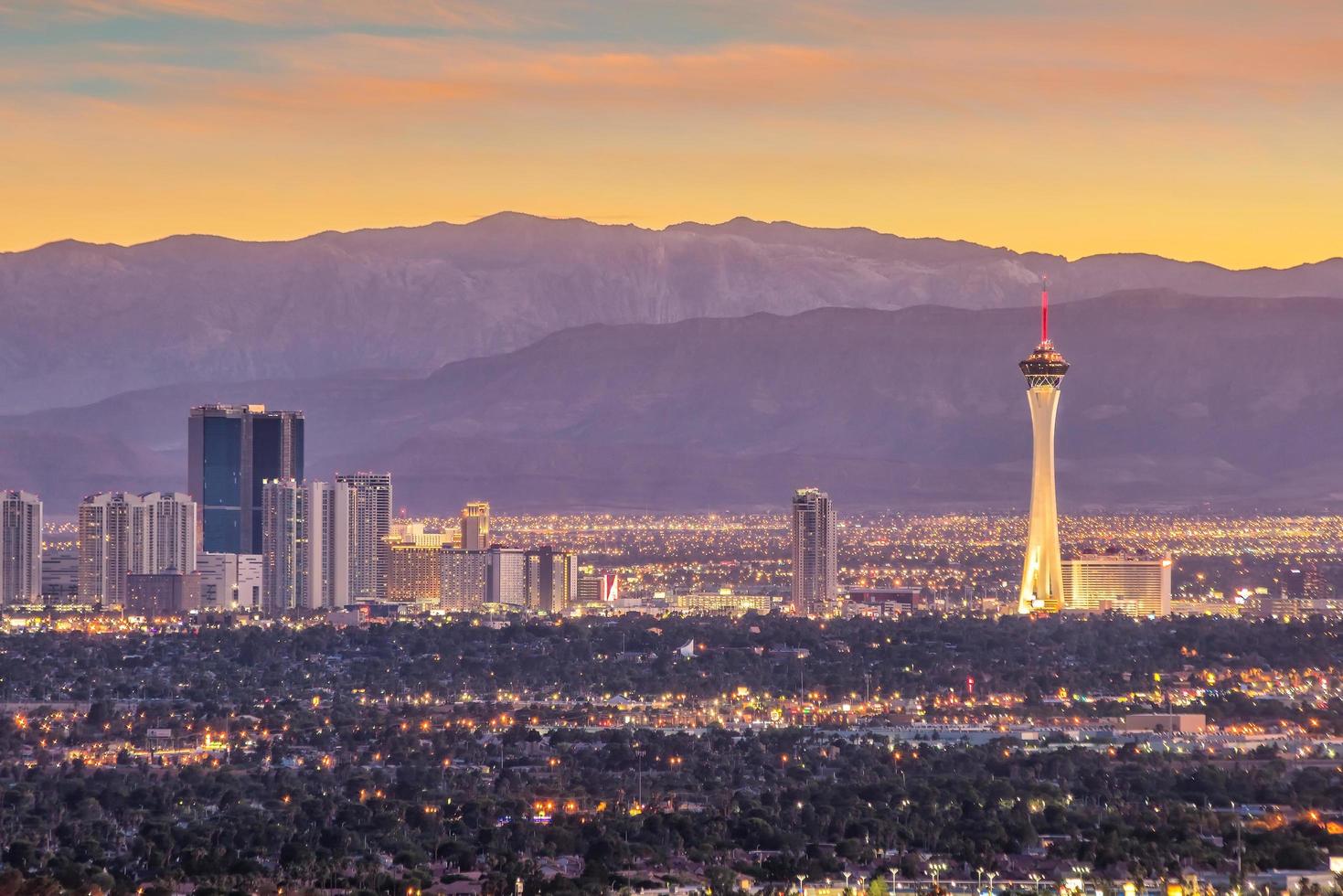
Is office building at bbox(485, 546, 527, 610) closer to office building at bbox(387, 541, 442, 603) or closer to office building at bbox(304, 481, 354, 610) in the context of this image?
office building at bbox(387, 541, 442, 603)

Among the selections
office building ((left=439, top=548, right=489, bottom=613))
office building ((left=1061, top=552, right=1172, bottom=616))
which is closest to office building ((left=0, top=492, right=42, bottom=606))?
office building ((left=439, top=548, right=489, bottom=613))

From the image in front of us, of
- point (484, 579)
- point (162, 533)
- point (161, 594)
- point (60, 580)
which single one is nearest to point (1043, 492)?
point (484, 579)

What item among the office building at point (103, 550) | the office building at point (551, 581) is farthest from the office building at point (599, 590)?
the office building at point (103, 550)

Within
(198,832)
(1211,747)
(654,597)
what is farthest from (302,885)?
(654,597)

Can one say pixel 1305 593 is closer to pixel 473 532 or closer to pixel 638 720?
pixel 473 532

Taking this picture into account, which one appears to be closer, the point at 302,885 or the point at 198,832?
the point at 302,885

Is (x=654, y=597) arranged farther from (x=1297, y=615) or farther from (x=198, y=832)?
(x=198, y=832)
